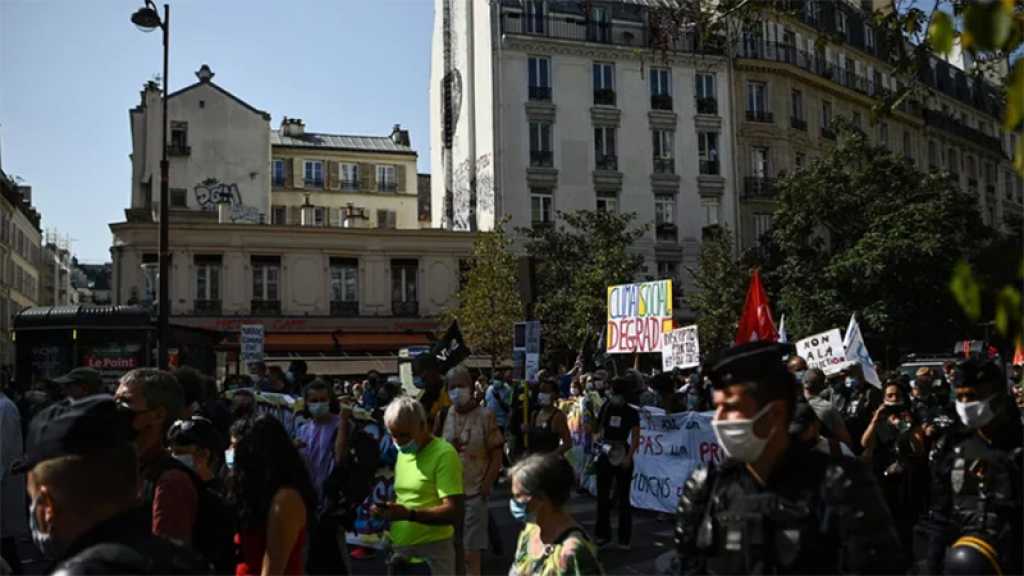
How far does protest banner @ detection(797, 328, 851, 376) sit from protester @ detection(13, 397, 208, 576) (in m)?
10.5

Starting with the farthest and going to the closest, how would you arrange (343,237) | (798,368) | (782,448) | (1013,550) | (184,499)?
(343,237) < (798,368) < (1013,550) < (184,499) < (782,448)

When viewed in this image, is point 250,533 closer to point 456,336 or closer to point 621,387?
point 621,387

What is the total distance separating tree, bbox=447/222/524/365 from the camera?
35594 millimetres

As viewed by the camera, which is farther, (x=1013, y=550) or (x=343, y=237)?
(x=343, y=237)

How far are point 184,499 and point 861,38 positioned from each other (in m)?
52.2

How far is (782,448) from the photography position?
308 centimetres

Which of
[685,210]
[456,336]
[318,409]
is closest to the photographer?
[318,409]

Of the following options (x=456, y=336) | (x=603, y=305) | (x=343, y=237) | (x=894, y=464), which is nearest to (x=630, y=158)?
(x=603, y=305)

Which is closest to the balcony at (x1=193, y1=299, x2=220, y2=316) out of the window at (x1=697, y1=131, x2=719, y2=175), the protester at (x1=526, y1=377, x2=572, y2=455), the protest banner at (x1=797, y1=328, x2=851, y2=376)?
the window at (x1=697, y1=131, x2=719, y2=175)

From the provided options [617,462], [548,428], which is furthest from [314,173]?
[617,462]

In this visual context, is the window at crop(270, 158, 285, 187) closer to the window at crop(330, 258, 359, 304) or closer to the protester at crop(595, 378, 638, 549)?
the window at crop(330, 258, 359, 304)

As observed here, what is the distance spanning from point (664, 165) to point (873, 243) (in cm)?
1175

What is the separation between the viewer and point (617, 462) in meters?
10.1

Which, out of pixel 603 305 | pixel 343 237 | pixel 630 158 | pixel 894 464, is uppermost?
pixel 630 158
